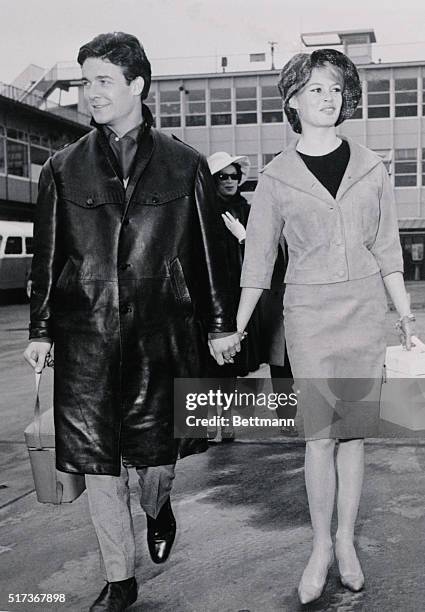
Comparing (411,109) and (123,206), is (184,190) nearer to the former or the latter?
(123,206)

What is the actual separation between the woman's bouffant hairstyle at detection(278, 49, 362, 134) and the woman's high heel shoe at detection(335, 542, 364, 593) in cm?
161

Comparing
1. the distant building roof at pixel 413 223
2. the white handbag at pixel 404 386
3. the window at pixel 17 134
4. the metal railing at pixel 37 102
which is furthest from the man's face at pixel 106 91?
the distant building roof at pixel 413 223

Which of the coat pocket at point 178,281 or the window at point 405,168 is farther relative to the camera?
the window at point 405,168

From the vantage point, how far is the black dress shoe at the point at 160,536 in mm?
3215

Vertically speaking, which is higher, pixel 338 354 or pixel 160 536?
pixel 338 354

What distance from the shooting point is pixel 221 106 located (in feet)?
131

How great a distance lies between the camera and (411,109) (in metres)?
38.3

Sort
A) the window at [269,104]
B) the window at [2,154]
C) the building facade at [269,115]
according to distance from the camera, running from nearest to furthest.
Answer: the window at [2,154] < the building facade at [269,115] < the window at [269,104]

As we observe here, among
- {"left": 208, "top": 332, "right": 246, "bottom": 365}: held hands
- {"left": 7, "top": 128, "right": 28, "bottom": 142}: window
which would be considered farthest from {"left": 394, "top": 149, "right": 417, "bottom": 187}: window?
{"left": 208, "top": 332, "right": 246, "bottom": 365}: held hands

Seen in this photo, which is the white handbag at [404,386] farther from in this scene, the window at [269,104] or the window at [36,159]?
the window at [269,104]

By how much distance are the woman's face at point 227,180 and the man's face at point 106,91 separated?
2.35 meters

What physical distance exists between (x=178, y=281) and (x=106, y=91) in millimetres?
742

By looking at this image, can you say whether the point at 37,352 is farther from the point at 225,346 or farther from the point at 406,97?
the point at 406,97

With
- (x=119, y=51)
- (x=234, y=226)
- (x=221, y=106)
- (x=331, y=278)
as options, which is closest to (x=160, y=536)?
(x=331, y=278)
